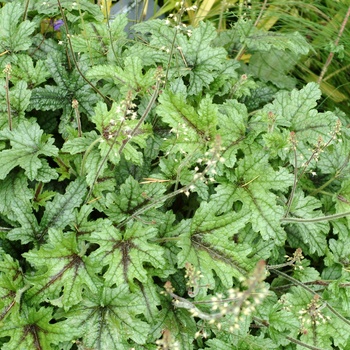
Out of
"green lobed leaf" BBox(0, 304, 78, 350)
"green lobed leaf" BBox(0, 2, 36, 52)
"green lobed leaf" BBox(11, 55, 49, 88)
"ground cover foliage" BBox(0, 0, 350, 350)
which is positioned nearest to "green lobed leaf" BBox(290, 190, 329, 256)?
"ground cover foliage" BBox(0, 0, 350, 350)

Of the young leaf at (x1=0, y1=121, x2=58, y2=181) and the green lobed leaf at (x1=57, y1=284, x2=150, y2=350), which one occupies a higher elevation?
the young leaf at (x1=0, y1=121, x2=58, y2=181)

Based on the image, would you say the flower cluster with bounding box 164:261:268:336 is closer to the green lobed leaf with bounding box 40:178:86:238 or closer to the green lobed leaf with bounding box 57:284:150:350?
the green lobed leaf with bounding box 57:284:150:350

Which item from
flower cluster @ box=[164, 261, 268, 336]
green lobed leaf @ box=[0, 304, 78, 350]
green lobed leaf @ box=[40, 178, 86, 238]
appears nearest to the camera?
flower cluster @ box=[164, 261, 268, 336]

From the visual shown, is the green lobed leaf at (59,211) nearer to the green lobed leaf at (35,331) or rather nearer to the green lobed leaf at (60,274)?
the green lobed leaf at (60,274)

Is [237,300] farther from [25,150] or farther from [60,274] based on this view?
[25,150]

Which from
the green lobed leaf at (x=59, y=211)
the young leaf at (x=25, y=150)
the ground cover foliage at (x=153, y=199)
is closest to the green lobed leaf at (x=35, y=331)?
the ground cover foliage at (x=153, y=199)

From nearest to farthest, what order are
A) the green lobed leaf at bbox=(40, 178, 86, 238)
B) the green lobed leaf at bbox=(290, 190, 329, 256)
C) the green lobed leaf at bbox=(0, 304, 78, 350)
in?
the green lobed leaf at bbox=(0, 304, 78, 350), the green lobed leaf at bbox=(40, 178, 86, 238), the green lobed leaf at bbox=(290, 190, 329, 256)

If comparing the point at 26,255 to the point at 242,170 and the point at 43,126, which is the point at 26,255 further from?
the point at 242,170

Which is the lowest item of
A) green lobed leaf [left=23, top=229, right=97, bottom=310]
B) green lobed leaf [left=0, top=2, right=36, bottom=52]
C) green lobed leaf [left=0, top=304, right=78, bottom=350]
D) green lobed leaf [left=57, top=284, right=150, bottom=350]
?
green lobed leaf [left=0, top=304, right=78, bottom=350]
